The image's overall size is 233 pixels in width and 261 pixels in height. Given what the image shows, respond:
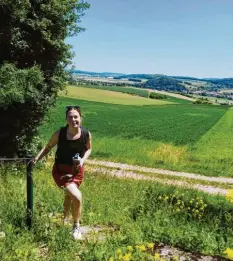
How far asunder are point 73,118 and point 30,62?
34.9ft

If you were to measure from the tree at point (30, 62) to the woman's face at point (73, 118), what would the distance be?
8075mm

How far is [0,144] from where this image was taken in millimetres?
15883

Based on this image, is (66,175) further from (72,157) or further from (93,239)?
(93,239)

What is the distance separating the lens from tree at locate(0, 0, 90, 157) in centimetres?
1395

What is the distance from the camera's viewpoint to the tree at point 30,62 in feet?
45.8

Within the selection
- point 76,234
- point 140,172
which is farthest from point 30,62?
point 76,234

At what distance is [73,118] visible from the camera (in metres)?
5.68

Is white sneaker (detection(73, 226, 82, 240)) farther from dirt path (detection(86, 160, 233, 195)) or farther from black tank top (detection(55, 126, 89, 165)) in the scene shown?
Result: dirt path (detection(86, 160, 233, 195))

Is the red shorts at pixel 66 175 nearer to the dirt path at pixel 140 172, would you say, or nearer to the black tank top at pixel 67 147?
the black tank top at pixel 67 147

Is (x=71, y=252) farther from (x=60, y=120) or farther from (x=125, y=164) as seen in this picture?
(x=60, y=120)

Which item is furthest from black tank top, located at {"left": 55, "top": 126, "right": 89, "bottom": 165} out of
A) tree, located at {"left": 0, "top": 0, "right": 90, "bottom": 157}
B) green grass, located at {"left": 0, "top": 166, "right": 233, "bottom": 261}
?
tree, located at {"left": 0, "top": 0, "right": 90, "bottom": 157}

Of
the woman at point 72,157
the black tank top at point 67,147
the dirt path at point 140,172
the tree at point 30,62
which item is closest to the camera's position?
the woman at point 72,157

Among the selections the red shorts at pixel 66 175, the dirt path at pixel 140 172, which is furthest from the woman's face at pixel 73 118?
the dirt path at pixel 140 172

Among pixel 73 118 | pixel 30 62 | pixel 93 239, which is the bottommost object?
pixel 93 239
